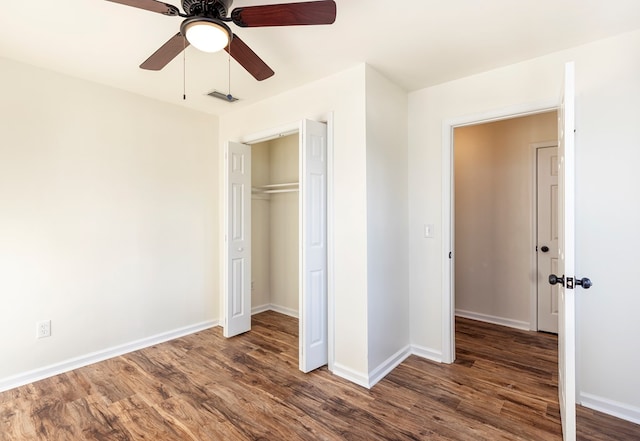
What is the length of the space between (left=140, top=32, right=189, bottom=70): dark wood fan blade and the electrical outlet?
7.39 ft

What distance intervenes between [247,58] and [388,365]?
2542 mm

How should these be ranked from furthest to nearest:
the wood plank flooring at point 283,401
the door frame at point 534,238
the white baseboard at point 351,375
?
the door frame at point 534,238
the white baseboard at point 351,375
the wood plank flooring at point 283,401

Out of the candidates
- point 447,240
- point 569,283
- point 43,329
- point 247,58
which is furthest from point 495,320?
point 43,329

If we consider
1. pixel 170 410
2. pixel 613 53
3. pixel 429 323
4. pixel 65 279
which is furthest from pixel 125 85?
pixel 613 53

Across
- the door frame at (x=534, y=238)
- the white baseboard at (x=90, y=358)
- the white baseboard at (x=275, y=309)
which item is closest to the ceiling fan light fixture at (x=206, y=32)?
the white baseboard at (x=90, y=358)

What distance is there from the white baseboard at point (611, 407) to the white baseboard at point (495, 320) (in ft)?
4.89

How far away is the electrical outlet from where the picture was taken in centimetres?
264

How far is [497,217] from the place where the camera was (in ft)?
12.7

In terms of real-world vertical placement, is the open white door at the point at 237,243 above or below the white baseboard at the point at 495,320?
above

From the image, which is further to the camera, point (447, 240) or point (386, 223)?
point (447, 240)

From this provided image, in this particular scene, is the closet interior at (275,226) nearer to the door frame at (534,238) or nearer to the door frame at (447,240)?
the door frame at (447,240)

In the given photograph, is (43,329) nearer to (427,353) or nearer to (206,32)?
(206,32)

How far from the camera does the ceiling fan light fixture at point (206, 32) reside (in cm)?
151

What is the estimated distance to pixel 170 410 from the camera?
2197mm
